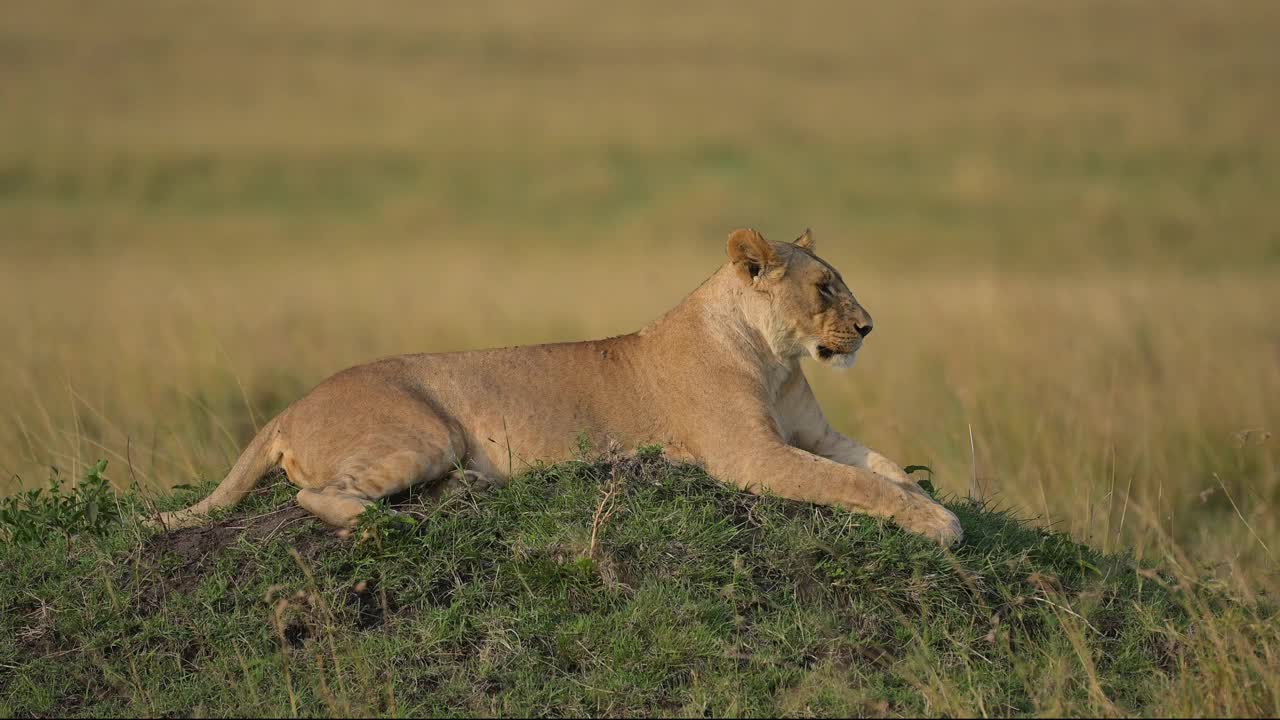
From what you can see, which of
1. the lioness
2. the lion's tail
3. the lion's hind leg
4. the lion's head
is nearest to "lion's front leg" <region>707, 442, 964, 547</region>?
the lioness

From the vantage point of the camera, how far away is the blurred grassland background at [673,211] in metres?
11.4

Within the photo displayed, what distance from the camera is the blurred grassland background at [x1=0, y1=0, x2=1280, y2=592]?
11.4 metres

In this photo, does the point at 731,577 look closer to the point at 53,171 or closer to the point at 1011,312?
the point at 1011,312

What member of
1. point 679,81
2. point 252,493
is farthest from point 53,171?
point 252,493

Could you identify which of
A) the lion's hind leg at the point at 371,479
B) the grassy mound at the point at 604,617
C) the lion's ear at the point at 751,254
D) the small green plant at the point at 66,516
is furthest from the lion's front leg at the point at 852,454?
the small green plant at the point at 66,516

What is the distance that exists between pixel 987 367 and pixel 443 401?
8.09m

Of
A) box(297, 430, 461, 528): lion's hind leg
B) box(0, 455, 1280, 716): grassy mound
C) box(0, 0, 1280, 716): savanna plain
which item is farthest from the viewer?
box(297, 430, 461, 528): lion's hind leg

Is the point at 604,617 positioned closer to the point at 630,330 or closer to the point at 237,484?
the point at 237,484

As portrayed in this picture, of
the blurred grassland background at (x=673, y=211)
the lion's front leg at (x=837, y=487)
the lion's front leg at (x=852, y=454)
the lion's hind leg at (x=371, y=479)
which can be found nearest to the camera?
the lion's hind leg at (x=371, y=479)

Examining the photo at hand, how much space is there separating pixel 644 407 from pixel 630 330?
940 centimetres

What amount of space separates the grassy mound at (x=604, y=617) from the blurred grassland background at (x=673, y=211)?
144cm

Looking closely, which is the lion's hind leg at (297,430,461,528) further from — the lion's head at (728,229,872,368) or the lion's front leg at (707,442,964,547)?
the lion's head at (728,229,872,368)

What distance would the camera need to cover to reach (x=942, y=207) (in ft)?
101

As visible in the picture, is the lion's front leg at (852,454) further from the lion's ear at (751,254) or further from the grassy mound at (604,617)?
the lion's ear at (751,254)
